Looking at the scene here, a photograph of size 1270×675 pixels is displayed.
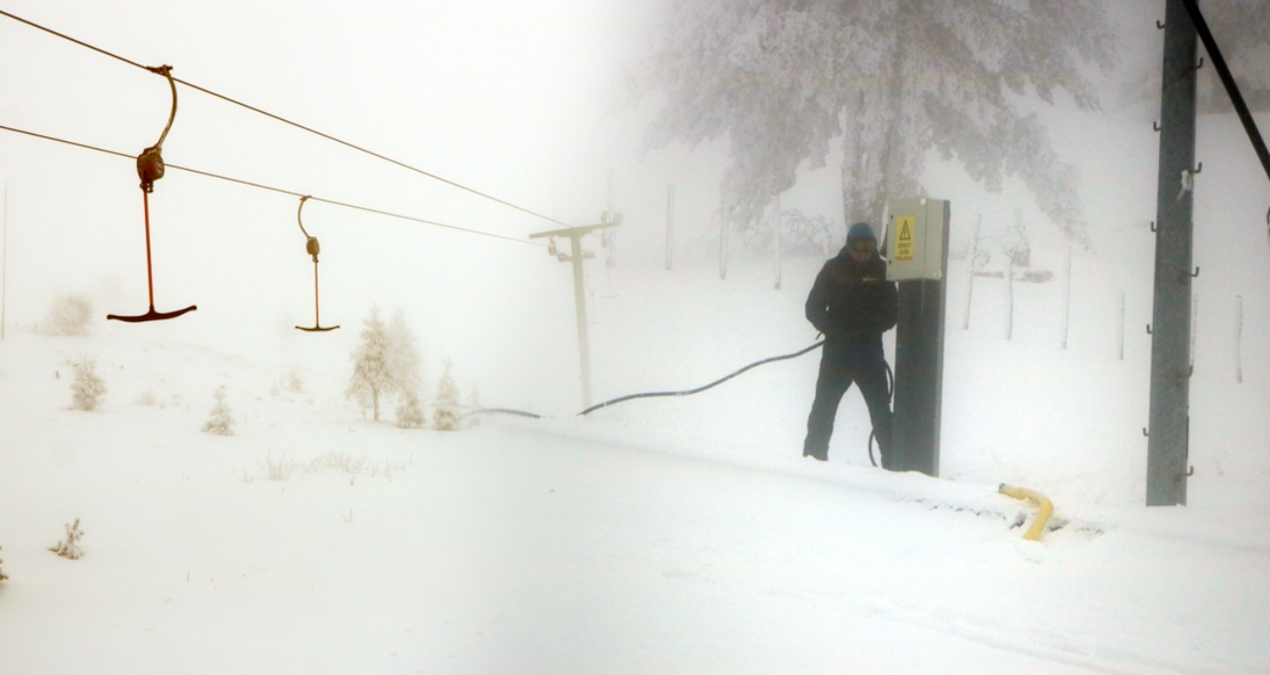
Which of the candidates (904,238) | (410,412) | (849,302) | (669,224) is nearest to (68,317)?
(410,412)

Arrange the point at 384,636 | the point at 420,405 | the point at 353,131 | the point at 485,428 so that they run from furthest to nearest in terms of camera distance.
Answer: the point at 485,428 → the point at 420,405 → the point at 353,131 → the point at 384,636

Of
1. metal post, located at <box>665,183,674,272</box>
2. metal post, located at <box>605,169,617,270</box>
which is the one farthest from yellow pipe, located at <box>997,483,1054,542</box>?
A: metal post, located at <box>605,169,617,270</box>

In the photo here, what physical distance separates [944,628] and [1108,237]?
4.76ft

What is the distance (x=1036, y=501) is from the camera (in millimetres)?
1940

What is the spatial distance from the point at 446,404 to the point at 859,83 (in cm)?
172

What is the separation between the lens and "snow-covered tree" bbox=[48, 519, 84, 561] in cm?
134

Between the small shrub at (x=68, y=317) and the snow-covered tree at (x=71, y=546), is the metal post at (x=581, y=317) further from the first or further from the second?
the snow-covered tree at (x=71, y=546)

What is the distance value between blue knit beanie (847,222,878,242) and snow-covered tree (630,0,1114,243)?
0.16 m

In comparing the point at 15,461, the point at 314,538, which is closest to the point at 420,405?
the point at 314,538

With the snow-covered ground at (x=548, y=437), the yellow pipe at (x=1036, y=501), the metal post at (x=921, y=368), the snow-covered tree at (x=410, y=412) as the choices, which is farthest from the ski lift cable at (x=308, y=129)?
the yellow pipe at (x=1036, y=501)

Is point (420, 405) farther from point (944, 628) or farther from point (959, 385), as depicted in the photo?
point (959, 385)

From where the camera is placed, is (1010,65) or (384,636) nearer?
(384,636)

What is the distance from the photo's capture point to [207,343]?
1692mm

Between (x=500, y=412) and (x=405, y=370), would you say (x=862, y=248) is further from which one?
(x=405, y=370)
